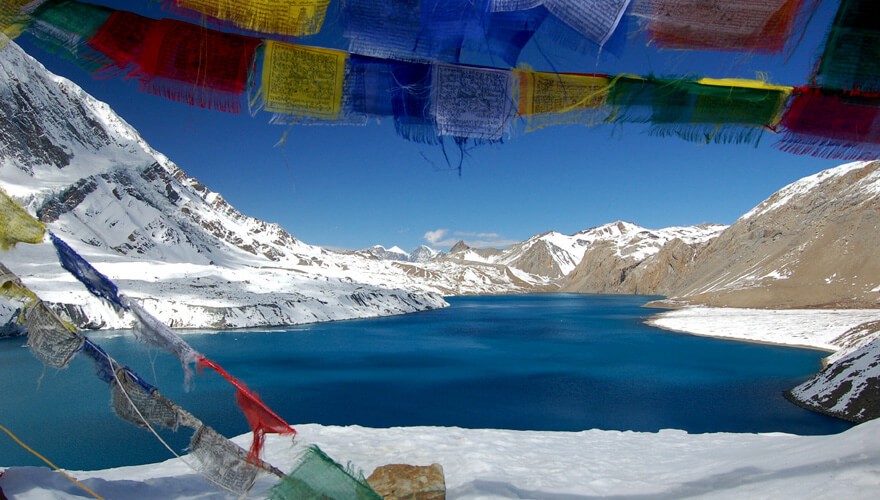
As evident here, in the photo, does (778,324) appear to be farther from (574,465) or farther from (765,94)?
(765,94)

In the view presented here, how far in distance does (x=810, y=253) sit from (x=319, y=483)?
6976cm

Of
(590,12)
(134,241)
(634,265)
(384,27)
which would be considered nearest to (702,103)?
(590,12)

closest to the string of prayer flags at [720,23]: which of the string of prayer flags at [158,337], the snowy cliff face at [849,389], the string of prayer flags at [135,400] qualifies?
the string of prayer flags at [158,337]

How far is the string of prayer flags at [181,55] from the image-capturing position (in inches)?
133

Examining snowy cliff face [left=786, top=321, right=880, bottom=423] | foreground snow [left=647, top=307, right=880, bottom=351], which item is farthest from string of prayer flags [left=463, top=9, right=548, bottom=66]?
foreground snow [left=647, top=307, right=880, bottom=351]

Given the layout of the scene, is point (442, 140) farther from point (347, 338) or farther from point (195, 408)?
point (347, 338)

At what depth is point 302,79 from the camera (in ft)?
12.1

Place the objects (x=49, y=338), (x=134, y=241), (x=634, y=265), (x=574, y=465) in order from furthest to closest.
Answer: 1. (x=634, y=265)
2. (x=134, y=241)
3. (x=574, y=465)
4. (x=49, y=338)

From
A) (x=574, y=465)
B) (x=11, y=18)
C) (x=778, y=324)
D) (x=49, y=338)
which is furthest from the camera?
(x=778, y=324)

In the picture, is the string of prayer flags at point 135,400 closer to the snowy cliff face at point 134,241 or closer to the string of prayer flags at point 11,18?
the string of prayer flags at point 11,18

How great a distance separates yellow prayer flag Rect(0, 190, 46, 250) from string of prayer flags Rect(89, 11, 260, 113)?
7.20 ft

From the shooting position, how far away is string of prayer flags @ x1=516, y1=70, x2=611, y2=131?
385cm

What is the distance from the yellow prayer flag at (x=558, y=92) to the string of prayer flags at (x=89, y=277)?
4240 mm

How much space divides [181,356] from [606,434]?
8648mm
